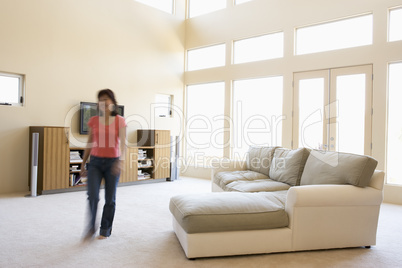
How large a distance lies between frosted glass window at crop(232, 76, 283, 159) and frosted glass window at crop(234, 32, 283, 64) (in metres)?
0.47

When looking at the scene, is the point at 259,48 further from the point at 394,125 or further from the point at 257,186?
the point at 257,186

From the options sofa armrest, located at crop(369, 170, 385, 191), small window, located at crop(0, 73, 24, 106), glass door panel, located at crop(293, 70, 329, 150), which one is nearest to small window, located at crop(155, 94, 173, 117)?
small window, located at crop(0, 73, 24, 106)

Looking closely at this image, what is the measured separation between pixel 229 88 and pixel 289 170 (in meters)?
3.44

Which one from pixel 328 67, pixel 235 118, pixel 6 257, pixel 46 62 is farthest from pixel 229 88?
pixel 6 257

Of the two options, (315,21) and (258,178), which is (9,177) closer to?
(258,178)

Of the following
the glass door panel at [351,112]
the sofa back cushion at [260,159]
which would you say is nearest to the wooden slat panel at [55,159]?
the sofa back cushion at [260,159]

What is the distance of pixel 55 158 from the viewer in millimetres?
4824

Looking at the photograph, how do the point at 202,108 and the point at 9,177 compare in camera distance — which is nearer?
the point at 9,177

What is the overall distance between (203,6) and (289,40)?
2610 millimetres

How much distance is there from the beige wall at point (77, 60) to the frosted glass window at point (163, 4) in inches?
7.1

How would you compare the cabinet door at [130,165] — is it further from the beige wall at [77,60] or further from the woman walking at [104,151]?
the woman walking at [104,151]

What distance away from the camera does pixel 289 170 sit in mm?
3549

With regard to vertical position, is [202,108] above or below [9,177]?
above

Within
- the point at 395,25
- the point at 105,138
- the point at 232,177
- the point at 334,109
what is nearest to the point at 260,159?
the point at 232,177
